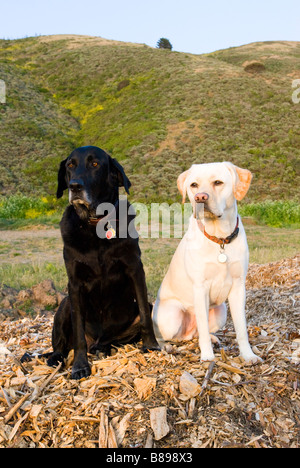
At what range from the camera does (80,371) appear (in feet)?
10.2

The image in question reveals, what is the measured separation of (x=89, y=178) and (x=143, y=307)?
1.03 m

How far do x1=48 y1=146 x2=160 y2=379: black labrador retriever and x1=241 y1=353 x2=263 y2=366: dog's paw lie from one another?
670 millimetres

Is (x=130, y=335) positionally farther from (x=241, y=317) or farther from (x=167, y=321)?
(x=241, y=317)

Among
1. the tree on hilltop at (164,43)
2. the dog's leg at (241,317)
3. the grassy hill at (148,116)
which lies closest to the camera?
the dog's leg at (241,317)

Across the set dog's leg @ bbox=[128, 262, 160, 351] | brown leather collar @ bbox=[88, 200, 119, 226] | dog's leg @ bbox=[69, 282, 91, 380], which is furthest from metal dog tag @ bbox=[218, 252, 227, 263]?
dog's leg @ bbox=[69, 282, 91, 380]

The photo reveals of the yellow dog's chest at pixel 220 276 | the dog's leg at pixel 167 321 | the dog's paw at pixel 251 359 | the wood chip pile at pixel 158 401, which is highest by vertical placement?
the yellow dog's chest at pixel 220 276

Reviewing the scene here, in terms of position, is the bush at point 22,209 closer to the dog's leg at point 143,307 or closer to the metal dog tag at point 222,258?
the dog's leg at point 143,307

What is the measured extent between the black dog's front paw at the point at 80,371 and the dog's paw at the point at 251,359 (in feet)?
3.76

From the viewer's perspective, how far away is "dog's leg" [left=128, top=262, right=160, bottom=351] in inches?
126

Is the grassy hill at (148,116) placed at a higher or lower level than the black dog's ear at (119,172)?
higher

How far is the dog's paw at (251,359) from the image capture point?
3.23 meters

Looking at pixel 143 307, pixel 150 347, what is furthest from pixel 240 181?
pixel 150 347

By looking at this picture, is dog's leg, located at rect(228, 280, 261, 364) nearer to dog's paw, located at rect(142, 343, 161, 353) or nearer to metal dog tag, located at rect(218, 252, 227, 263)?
metal dog tag, located at rect(218, 252, 227, 263)

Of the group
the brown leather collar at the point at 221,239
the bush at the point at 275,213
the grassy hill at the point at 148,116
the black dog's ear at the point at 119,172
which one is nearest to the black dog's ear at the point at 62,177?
the black dog's ear at the point at 119,172
